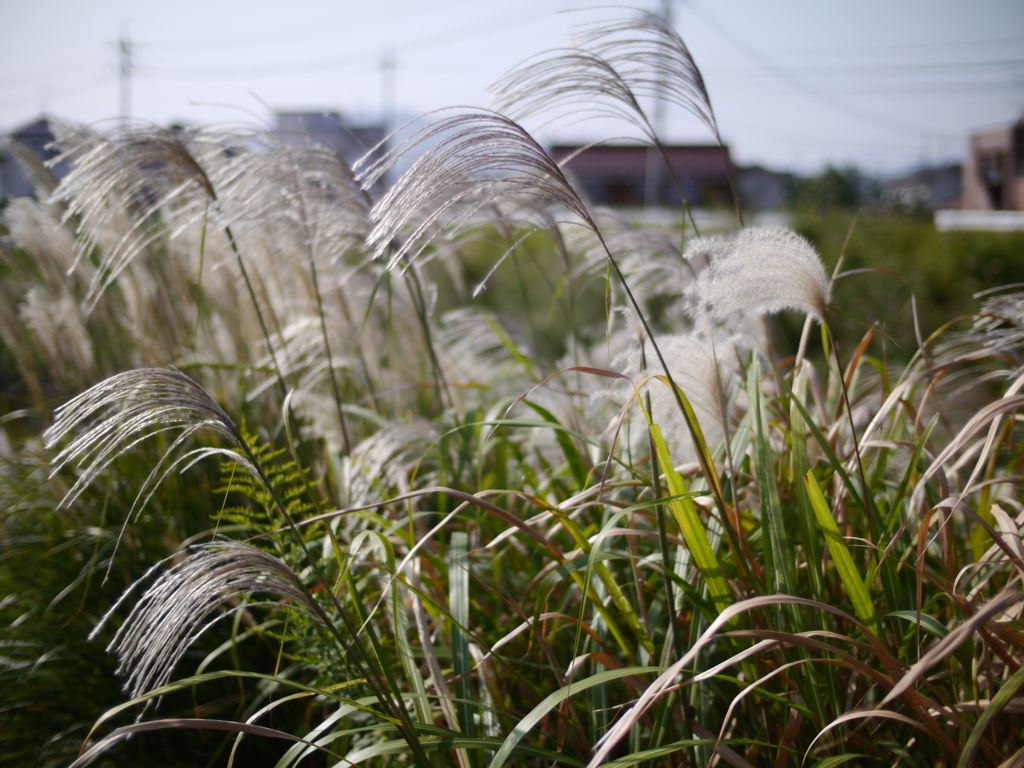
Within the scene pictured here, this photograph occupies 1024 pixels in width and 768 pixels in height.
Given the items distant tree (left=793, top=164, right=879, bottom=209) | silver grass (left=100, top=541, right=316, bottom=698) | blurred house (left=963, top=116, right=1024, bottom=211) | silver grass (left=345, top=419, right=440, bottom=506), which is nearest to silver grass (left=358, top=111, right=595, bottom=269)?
silver grass (left=100, top=541, right=316, bottom=698)

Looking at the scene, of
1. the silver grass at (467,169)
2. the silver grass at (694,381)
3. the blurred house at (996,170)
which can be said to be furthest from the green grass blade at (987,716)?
the blurred house at (996,170)

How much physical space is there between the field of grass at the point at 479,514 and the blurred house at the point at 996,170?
2694 centimetres

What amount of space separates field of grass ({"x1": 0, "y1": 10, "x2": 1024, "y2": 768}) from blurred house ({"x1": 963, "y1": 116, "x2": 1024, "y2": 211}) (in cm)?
2694

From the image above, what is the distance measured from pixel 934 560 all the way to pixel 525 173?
1431 millimetres

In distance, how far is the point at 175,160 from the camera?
1670mm

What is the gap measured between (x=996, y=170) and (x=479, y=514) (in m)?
32.3

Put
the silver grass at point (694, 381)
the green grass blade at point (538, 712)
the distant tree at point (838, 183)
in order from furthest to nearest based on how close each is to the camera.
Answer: the distant tree at point (838, 183) → the silver grass at point (694, 381) → the green grass blade at point (538, 712)

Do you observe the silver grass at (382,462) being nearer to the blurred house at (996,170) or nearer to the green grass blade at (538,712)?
the green grass blade at (538,712)

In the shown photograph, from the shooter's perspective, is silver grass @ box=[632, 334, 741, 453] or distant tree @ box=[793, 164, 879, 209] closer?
silver grass @ box=[632, 334, 741, 453]

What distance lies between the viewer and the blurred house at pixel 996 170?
22891 millimetres

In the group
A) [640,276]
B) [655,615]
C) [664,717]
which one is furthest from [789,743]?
[640,276]

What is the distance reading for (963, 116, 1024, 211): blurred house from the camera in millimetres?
22891

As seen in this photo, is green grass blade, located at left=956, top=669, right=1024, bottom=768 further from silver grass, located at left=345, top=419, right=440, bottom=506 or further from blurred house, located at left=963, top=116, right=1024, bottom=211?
blurred house, located at left=963, top=116, right=1024, bottom=211

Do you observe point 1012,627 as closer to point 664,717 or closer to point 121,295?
point 664,717
